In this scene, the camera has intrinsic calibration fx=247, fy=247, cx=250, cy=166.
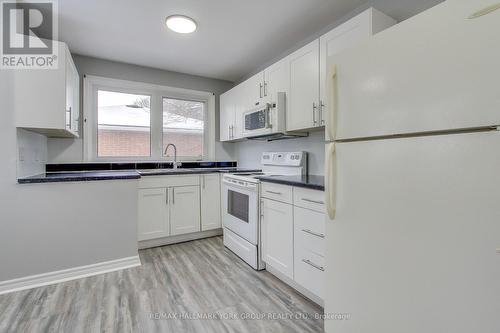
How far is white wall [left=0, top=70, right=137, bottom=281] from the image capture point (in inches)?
77.7

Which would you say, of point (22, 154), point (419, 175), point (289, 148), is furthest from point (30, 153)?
point (419, 175)

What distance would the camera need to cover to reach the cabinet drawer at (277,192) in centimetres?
201

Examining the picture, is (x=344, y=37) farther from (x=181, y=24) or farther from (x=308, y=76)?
(x=181, y=24)

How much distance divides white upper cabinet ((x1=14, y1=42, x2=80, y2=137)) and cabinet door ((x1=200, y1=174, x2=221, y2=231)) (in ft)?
5.44

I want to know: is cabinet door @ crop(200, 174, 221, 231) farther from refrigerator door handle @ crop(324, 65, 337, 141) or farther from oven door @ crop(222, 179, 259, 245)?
refrigerator door handle @ crop(324, 65, 337, 141)

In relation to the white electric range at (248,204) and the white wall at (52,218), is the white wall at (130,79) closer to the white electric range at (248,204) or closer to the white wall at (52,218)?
the white wall at (52,218)

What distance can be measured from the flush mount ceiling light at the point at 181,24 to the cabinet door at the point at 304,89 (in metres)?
1.01

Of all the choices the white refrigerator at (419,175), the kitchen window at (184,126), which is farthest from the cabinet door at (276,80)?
the kitchen window at (184,126)

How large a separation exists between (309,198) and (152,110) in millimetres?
2780

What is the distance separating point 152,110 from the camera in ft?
11.8

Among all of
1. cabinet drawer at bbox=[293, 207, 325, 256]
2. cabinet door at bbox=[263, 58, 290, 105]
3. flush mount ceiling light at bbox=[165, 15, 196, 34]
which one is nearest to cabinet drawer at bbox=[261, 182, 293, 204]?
cabinet drawer at bbox=[293, 207, 325, 256]

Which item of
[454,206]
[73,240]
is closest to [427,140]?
[454,206]

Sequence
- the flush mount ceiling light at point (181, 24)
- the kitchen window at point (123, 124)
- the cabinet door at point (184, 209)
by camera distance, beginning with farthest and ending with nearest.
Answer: the kitchen window at point (123, 124) < the cabinet door at point (184, 209) < the flush mount ceiling light at point (181, 24)

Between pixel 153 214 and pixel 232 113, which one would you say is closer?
pixel 153 214
